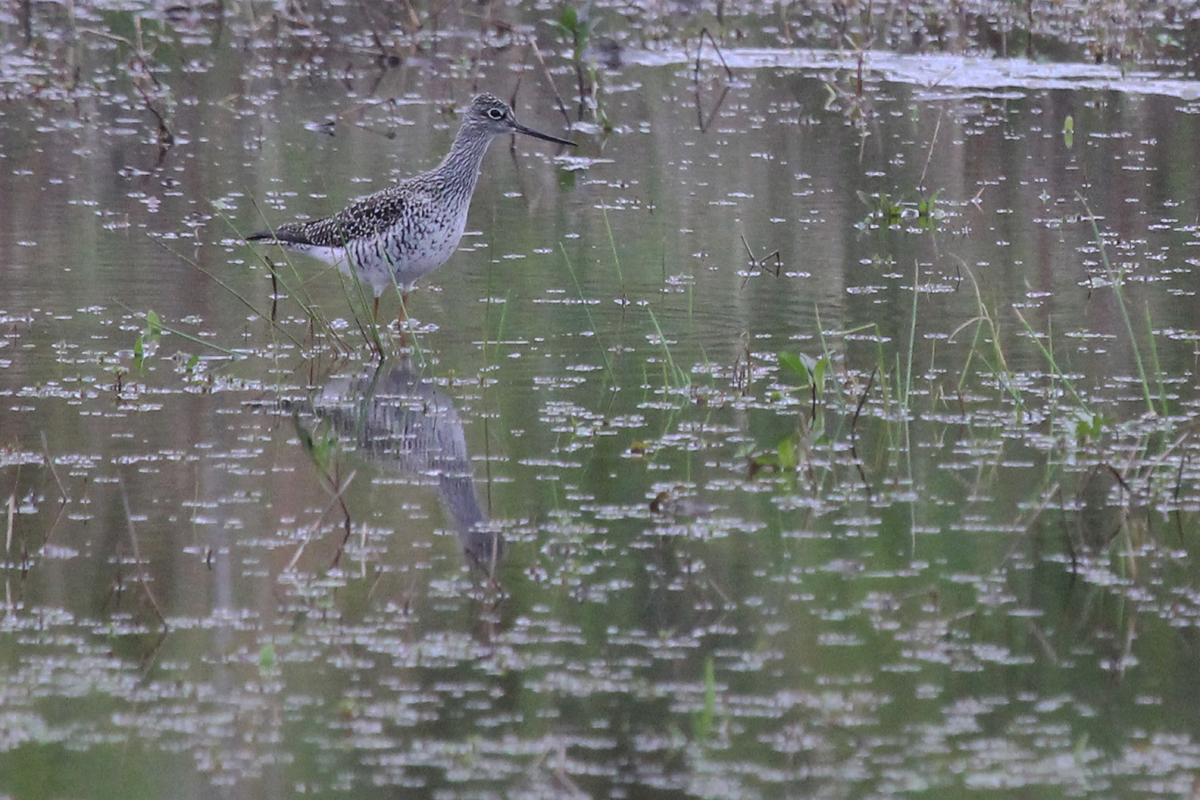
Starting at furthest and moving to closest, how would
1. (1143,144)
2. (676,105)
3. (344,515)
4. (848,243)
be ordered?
(676,105) → (1143,144) → (848,243) → (344,515)

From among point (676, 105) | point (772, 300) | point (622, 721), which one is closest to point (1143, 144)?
point (676, 105)

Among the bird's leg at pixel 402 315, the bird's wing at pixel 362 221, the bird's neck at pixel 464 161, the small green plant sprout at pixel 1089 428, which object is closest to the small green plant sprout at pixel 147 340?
the bird's wing at pixel 362 221

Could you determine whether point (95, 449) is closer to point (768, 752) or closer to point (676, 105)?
A: point (768, 752)

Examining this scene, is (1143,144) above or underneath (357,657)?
above

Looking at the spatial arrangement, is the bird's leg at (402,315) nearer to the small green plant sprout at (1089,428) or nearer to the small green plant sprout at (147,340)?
the small green plant sprout at (147,340)

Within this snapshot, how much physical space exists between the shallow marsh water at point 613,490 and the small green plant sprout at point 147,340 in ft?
0.13

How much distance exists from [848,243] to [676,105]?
15.1ft

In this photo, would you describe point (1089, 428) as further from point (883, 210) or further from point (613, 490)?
point (883, 210)

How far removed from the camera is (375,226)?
8.48 meters

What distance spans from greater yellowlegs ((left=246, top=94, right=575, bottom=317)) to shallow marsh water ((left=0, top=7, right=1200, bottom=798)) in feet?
1.06

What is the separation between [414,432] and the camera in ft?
22.7

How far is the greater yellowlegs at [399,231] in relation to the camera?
8445 mm

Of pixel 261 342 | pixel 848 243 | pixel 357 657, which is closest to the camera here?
pixel 357 657

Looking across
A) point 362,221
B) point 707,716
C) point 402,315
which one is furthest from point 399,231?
point 707,716
